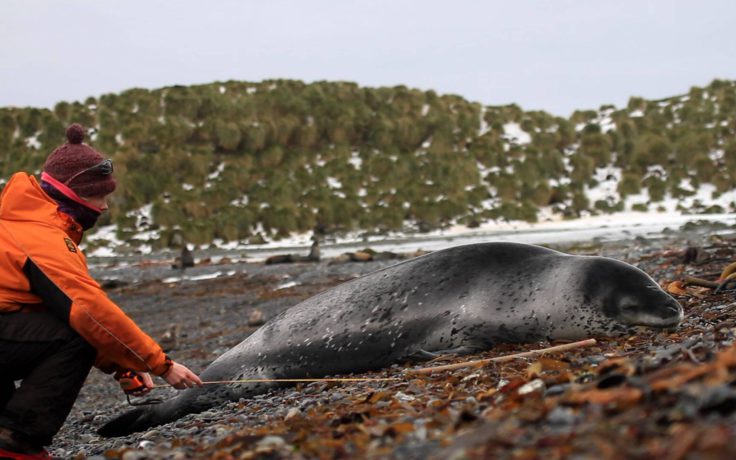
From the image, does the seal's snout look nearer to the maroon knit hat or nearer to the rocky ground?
the rocky ground

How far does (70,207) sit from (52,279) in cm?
40

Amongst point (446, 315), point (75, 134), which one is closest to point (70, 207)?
point (75, 134)

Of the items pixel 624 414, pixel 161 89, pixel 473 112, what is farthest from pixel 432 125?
pixel 624 414

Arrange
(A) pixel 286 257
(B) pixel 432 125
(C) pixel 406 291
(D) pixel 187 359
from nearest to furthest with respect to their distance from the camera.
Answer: (C) pixel 406 291 → (D) pixel 187 359 → (A) pixel 286 257 → (B) pixel 432 125

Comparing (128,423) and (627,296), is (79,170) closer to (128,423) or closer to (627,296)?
(128,423)

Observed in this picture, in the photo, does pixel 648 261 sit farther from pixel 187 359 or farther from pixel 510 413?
pixel 510 413

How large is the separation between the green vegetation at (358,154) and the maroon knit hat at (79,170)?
1843 centimetres

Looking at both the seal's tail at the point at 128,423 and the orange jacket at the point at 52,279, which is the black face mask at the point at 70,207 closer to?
the orange jacket at the point at 52,279

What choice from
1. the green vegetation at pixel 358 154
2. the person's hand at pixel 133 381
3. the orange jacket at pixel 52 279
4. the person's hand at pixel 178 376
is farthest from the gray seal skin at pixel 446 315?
the green vegetation at pixel 358 154

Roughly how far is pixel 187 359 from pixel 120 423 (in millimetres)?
2422

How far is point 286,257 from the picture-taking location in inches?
568

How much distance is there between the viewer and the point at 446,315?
4492mm

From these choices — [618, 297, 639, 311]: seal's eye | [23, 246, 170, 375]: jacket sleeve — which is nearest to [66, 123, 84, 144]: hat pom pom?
[23, 246, 170, 375]: jacket sleeve

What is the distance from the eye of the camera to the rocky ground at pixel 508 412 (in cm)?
153
